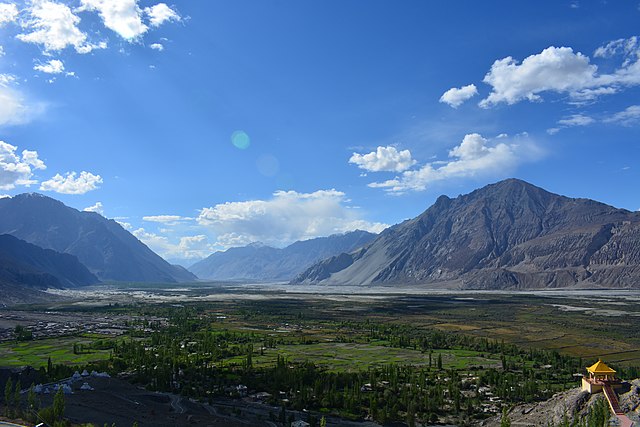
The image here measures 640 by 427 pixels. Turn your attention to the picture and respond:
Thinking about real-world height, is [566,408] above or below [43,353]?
above

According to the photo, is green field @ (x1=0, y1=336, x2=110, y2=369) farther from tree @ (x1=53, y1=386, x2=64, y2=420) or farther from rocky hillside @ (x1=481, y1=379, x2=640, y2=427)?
rocky hillside @ (x1=481, y1=379, x2=640, y2=427)

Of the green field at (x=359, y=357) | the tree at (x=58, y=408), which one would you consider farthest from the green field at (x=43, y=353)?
the tree at (x=58, y=408)

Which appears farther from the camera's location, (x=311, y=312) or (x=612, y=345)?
(x=311, y=312)

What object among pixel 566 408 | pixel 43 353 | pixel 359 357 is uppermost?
pixel 566 408

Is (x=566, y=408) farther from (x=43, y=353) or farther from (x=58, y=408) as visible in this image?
(x=43, y=353)

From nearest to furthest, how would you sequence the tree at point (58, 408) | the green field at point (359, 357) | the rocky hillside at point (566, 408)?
the rocky hillside at point (566, 408) → the tree at point (58, 408) → the green field at point (359, 357)

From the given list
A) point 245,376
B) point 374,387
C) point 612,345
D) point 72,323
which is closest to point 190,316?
point 72,323

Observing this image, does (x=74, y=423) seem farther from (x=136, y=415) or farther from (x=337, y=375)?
(x=337, y=375)

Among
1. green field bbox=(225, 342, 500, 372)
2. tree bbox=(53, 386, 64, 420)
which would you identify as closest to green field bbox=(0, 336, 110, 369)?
green field bbox=(225, 342, 500, 372)

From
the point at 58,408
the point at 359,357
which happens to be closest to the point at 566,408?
the point at 58,408

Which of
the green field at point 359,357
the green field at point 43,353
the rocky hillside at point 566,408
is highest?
the rocky hillside at point 566,408

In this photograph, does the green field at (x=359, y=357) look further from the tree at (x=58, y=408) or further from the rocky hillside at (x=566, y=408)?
the tree at (x=58, y=408)
